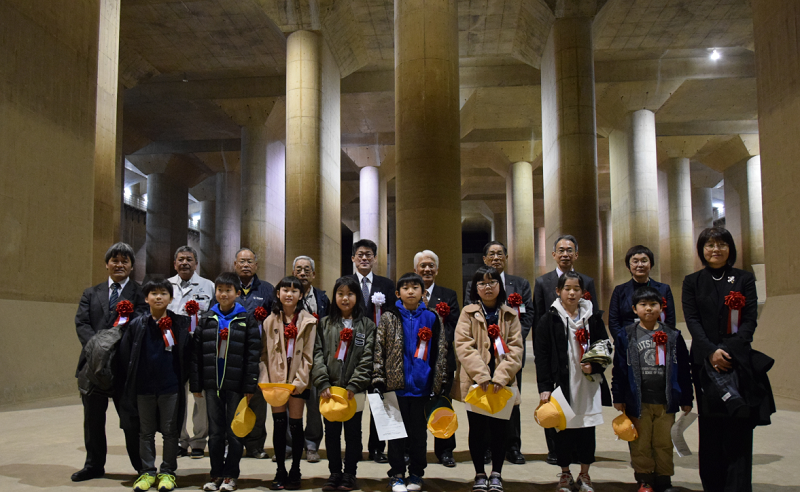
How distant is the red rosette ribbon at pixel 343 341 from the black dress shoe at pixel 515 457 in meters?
1.71

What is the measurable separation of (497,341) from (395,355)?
2.45 ft

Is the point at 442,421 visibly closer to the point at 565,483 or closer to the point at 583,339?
the point at 565,483

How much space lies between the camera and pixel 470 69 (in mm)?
21062

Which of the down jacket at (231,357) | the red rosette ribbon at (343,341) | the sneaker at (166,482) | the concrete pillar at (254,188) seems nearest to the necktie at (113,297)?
the down jacket at (231,357)

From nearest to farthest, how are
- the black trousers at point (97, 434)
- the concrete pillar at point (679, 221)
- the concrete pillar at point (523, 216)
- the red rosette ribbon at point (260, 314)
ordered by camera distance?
1. the black trousers at point (97, 434)
2. the red rosette ribbon at point (260, 314)
3. the concrete pillar at point (679, 221)
4. the concrete pillar at point (523, 216)

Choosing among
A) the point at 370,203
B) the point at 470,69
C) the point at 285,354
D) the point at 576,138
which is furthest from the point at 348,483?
the point at 370,203

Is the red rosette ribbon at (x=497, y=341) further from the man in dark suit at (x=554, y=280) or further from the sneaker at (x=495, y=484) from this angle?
the man in dark suit at (x=554, y=280)

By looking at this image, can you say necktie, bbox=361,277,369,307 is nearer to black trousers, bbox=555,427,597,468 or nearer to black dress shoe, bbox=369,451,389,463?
black dress shoe, bbox=369,451,389,463

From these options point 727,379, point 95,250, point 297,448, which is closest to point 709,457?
point 727,379

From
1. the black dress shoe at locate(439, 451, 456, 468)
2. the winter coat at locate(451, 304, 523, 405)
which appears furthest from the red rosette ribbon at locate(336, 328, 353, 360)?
the black dress shoe at locate(439, 451, 456, 468)

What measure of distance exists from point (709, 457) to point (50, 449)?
533 centimetres

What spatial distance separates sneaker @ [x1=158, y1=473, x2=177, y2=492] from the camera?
13.5 ft

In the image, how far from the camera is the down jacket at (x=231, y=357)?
436 cm

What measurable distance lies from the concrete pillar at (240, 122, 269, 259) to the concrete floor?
52.8 ft
